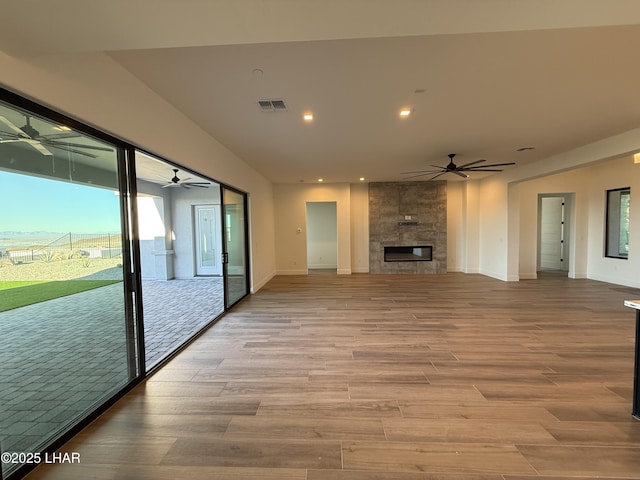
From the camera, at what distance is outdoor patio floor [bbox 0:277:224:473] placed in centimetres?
166

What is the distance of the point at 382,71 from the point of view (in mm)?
2455

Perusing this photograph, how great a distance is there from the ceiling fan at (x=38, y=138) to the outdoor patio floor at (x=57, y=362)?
1020 mm

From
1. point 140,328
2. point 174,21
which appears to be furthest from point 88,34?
point 140,328

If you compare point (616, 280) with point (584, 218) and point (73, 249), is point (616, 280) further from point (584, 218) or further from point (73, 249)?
point (73, 249)

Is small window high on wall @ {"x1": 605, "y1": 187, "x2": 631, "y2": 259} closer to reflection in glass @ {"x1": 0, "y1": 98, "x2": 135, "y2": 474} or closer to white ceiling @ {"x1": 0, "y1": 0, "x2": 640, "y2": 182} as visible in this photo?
white ceiling @ {"x1": 0, "y1": 0, "x2": 640, "y2": 182}

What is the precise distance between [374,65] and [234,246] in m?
4.08

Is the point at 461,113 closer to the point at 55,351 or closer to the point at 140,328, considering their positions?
the point at 140,328

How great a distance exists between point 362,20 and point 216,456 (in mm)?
2655

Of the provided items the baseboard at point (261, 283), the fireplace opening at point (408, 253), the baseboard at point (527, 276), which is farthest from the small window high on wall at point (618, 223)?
the baseboard at point (261, 283)

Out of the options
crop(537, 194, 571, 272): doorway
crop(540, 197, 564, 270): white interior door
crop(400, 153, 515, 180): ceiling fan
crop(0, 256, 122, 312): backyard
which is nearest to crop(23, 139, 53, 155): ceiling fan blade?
crop(0, 256, 122, 312): backyard

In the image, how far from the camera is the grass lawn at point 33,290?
160 centimetres

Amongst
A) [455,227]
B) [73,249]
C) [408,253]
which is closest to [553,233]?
[455,227]

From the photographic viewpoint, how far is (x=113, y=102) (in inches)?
88.3

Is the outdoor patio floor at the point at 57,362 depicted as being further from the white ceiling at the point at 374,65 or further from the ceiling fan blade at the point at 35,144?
the white ceiling at the point at 374,65
